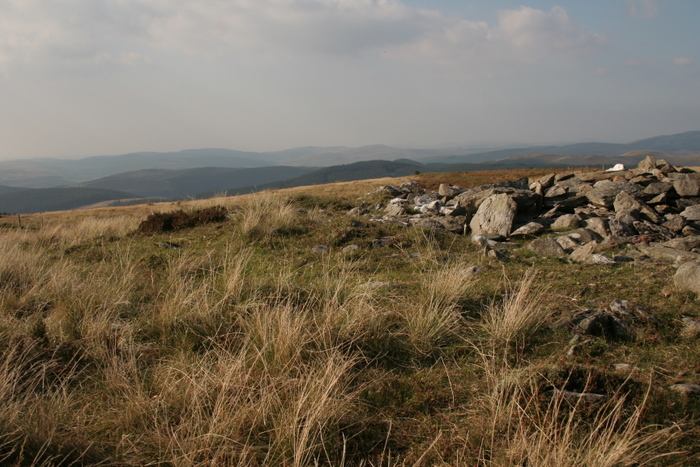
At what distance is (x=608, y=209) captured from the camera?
11047 millimetres

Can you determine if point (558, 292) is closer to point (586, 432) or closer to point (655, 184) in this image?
point (586, 432)

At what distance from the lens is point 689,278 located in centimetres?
504

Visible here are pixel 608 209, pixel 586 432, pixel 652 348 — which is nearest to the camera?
pixel 586 432

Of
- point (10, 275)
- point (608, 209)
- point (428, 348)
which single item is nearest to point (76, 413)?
point (428, 348)

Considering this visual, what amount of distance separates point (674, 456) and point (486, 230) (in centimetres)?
757

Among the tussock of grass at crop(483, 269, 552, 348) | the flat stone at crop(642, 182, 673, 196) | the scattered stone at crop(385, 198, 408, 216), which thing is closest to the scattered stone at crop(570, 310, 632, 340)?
the tussock of grass at crop(483, 269, 552, 348)

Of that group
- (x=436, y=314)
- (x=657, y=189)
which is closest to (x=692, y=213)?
(x=657, y=189)

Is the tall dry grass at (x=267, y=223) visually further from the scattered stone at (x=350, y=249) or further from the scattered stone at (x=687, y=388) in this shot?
the scattered stone at (x=687, y=388)

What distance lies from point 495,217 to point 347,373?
7.55 m

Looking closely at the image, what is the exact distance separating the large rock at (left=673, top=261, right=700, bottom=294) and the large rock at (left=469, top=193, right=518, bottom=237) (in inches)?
172

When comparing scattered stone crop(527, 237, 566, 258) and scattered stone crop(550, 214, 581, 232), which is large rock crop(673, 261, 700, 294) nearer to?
scattered stone crop(527, 237, 566, 258)

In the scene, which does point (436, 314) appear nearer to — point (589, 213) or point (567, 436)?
point (567, 436)

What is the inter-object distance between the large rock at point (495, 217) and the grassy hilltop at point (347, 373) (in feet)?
9.68

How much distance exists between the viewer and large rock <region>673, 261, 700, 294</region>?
4.93 metres
